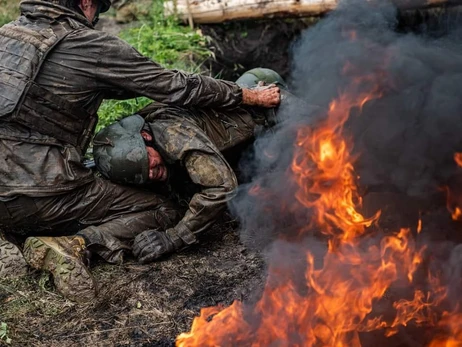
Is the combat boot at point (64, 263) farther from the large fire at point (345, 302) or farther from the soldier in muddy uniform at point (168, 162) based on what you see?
the large fire at point (345, 302)

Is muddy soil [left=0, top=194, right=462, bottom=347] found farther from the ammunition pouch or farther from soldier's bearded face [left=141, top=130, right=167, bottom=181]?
the ammunition pouch

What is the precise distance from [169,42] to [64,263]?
16.0ft

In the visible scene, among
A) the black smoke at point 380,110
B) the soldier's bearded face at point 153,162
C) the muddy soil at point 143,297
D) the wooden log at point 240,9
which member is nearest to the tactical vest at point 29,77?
the soldier's bearded face at point 153,162

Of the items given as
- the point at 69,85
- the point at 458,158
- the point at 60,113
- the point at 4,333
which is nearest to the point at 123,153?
the point at 60,113

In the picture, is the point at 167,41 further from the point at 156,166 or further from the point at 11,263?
the point at 11,263

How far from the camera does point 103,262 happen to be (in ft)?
17.3

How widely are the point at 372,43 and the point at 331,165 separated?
1.10 meters

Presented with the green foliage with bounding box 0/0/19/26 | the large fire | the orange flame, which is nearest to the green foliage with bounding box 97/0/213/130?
the green foliage with bounding box 0/0/19/26

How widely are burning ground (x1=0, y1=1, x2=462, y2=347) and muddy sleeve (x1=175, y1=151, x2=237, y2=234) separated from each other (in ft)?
0.95

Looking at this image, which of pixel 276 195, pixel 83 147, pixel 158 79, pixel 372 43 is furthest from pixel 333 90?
pixel 83 147

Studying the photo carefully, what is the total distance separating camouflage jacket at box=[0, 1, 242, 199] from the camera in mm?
4938

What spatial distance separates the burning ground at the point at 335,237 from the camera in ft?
12.5

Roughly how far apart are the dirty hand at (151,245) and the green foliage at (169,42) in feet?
11.5

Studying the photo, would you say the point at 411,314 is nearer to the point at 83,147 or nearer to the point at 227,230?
the point at 227,230
